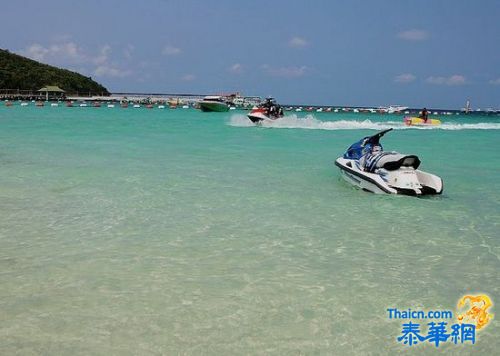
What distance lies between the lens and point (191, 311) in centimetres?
367

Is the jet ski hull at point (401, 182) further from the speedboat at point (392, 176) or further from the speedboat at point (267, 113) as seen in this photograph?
the speedboat at point (267, 113)

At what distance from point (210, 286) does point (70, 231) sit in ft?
7.92

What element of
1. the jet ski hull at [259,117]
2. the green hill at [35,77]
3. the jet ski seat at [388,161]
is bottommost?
the jet ski seat at [388,161]

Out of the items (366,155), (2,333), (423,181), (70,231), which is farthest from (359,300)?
(366,155)

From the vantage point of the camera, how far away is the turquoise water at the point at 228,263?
332cm

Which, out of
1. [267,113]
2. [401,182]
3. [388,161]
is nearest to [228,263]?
[401,182]

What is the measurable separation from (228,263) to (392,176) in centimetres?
460

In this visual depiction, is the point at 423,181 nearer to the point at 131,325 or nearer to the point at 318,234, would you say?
the point at 318,234

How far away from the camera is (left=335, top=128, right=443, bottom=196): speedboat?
820cm

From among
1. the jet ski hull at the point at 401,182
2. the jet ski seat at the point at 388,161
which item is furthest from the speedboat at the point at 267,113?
the jet ski hull at the point at 401,182

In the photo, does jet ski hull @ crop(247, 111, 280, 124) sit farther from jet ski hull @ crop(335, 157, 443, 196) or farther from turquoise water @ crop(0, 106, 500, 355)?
jet ski hull @ crop(335, 157, 443, 196)

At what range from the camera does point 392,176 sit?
8344mm

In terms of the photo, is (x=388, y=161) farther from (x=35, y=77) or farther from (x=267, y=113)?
(x=35, y=77)

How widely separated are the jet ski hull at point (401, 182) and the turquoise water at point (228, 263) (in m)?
0.20
